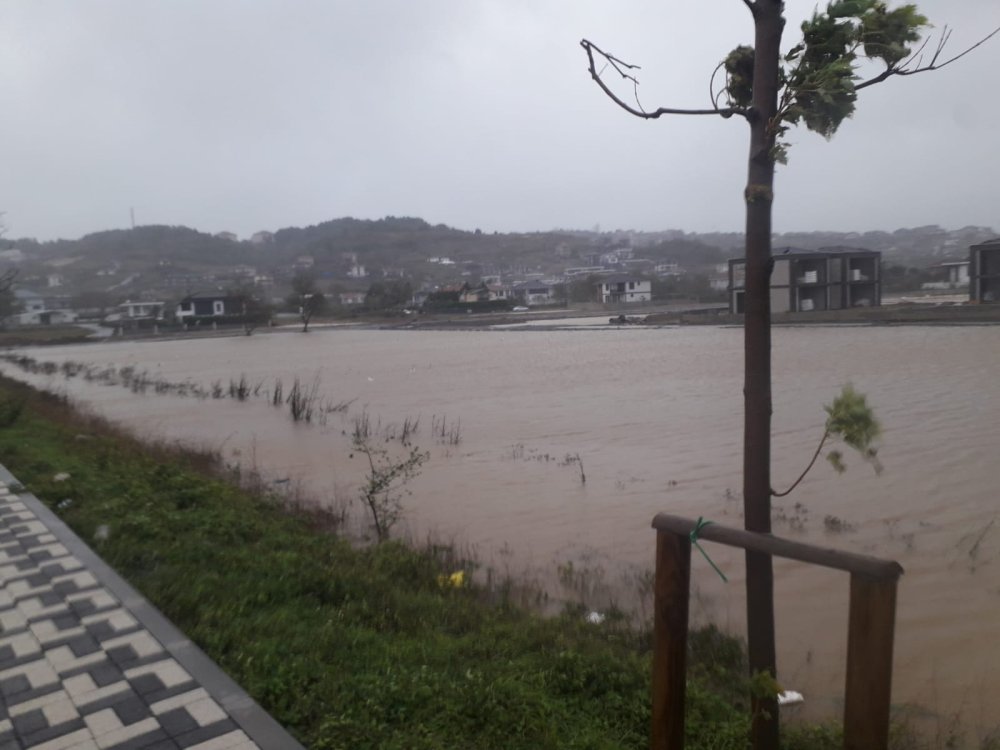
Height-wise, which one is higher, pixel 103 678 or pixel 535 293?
pixel 535 293

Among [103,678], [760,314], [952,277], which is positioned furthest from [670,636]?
[952,277]

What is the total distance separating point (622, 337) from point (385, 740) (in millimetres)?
42846

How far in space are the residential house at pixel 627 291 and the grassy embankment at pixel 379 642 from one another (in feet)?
271

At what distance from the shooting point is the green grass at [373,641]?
3.60 meters

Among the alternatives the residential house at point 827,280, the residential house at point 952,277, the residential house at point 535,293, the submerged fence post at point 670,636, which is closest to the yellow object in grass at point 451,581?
the submerged fence post at point 670,636

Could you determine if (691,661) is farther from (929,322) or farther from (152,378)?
(929,322)

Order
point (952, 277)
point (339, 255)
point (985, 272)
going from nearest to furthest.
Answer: point (985, 272) < point (952, 277) < point (339, 255)

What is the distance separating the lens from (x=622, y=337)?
4550cm

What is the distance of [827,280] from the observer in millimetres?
54625

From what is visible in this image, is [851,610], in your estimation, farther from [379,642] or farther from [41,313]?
[41,313]

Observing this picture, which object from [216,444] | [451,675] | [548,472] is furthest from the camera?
[216,444]

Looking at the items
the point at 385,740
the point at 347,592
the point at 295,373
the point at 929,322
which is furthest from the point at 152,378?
the point at 929,322

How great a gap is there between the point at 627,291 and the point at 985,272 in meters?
42.3

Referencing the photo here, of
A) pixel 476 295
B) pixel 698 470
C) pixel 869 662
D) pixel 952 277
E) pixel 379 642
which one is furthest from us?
pixel 476 295
